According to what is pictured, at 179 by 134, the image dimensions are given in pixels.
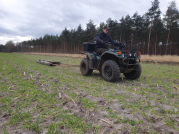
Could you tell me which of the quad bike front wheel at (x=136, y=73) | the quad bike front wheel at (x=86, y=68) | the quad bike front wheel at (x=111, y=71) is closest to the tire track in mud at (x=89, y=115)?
the quad bike front wheel at (x=111, y=71)

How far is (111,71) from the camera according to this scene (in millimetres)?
4910

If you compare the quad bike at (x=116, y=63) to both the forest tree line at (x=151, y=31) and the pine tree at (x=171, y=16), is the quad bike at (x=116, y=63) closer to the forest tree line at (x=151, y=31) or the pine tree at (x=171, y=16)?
the forest tree line at (x=151, y=31)

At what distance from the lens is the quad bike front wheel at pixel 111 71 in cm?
465

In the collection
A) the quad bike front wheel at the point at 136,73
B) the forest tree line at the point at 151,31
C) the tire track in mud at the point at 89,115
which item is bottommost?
the tire track in mud at the point at 89,115

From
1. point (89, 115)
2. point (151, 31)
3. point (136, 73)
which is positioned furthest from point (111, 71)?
point (151, 31)

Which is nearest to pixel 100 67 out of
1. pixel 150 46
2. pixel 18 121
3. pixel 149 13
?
pixel 18 121

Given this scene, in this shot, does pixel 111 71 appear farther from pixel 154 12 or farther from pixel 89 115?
pixel 154 12

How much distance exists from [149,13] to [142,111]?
31725 millimetres

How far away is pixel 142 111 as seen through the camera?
236 cm

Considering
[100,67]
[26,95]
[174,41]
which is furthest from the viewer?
[174,41]

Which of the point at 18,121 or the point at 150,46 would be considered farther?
the point at 150,46

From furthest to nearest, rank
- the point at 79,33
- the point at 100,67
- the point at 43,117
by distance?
the point at 79,33, the point at 100,67, the point at 43,117

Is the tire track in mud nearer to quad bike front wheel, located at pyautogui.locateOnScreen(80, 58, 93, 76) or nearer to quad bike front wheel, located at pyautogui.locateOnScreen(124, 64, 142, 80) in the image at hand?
quad bike front wheel, located at pyautogui.locateOnScreen(124, 64, 142, 80)

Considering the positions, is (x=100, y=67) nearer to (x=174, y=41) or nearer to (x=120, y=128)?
(x=120, y=128)
